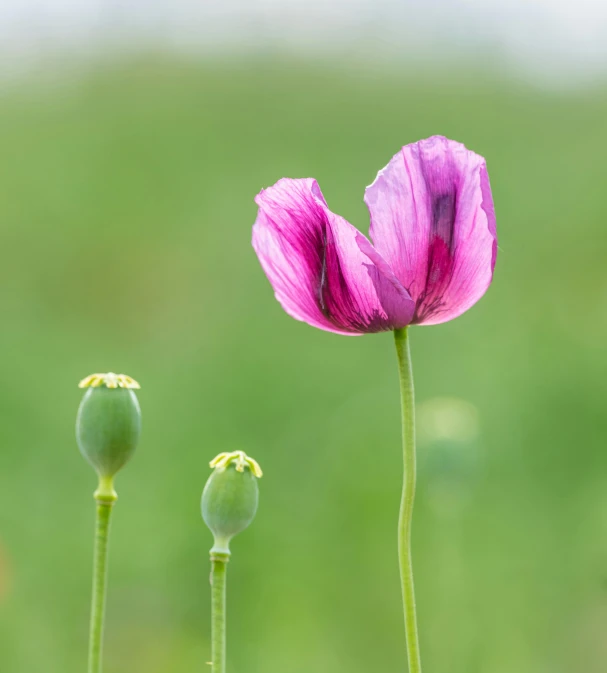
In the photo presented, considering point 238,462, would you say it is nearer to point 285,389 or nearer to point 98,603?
point 98,603

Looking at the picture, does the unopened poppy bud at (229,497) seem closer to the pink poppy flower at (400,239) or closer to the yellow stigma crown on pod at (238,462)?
the yellow stigma crown on pod at (238,462)

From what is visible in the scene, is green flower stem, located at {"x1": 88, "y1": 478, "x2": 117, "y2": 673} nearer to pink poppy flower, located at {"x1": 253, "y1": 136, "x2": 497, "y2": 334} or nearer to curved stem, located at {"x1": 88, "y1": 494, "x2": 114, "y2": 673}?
curved stem, located at {"x1": 88, "y1": 494, "x2": 114, "y2": 673}

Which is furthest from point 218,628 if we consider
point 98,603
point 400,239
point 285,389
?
point 285,389

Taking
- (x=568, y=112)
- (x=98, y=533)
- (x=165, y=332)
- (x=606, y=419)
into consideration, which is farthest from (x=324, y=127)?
(x=98, y=533)

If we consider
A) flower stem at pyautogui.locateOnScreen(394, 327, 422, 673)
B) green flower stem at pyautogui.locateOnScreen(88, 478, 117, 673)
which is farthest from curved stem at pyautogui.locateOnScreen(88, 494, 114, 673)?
flower stem at pyautogui.locateOnScreen(394, 327, 422, 673)

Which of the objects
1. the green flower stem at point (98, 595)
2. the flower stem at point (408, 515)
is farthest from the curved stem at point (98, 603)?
the flower stem at point (408, 515)

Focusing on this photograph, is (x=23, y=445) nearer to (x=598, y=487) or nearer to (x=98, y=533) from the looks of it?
(x=598, y=487)

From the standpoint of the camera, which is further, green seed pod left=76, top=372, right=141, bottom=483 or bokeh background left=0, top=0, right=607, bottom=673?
bokeh background left=0, top=0, right=607, bottom=673
